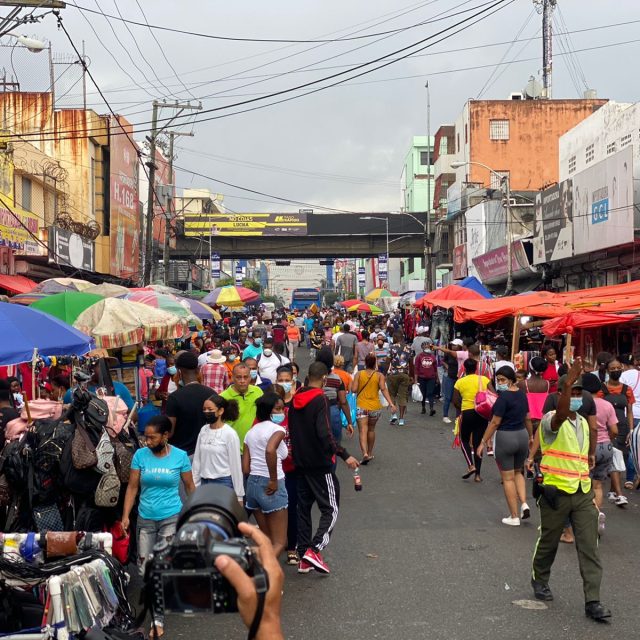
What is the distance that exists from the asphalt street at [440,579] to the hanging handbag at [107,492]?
38.5 inches

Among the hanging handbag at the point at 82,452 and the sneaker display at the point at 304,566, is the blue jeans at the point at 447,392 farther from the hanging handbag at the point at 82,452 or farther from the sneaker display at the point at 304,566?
the hanging handbag at the point at 82,452

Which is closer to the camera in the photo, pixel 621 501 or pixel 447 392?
pixel 621 501

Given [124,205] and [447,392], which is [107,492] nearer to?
[447,392]

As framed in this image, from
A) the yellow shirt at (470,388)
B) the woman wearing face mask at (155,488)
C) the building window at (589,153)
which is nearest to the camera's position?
the woman wearing face mask at (155,488)

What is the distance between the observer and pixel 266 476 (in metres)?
6.97

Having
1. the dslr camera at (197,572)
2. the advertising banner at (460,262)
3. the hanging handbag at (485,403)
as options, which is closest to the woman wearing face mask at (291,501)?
the hanging handbag at (485,403)

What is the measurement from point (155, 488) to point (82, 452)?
24.2 inches

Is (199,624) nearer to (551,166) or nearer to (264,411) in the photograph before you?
(264,411)

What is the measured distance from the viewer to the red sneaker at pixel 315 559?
7.01m

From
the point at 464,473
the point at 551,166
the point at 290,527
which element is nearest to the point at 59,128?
the point at 464,473

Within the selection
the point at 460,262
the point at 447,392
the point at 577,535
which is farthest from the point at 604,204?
the point at 460,262

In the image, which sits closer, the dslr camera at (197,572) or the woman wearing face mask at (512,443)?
the dslr camera at (197,572)

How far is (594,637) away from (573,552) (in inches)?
81.8

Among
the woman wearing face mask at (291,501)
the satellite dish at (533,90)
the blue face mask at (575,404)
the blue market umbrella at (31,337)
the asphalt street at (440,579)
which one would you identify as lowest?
the asphalt street at (440,579)
